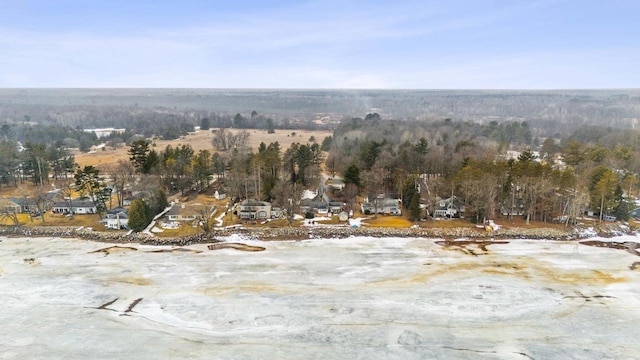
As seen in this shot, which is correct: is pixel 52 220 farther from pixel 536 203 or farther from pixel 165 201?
pixel 536 203

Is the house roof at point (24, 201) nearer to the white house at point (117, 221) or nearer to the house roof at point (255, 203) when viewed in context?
the white house at point (117, 221)

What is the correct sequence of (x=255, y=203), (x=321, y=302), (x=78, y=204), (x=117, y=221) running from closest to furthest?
(x=321, y=302)
(x=117, y=221)
(x=255, y=203)
(x=78, y=204)

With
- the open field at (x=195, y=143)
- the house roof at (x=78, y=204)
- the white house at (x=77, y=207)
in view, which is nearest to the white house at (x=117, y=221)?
the white house at (x=77, y=207)

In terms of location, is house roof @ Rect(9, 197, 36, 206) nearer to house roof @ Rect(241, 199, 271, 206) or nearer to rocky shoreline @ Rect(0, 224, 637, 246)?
rocky shoreline @ Rect(0, 224, 637, 246)

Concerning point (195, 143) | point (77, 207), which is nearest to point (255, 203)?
point (77, 207)

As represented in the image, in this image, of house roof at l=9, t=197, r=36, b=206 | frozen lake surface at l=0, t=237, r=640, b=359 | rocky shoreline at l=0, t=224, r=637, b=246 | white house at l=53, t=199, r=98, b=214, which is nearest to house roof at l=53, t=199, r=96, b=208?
white house at l=53, t=199, r=98, b=214

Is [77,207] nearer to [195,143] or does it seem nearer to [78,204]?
[78,204]
